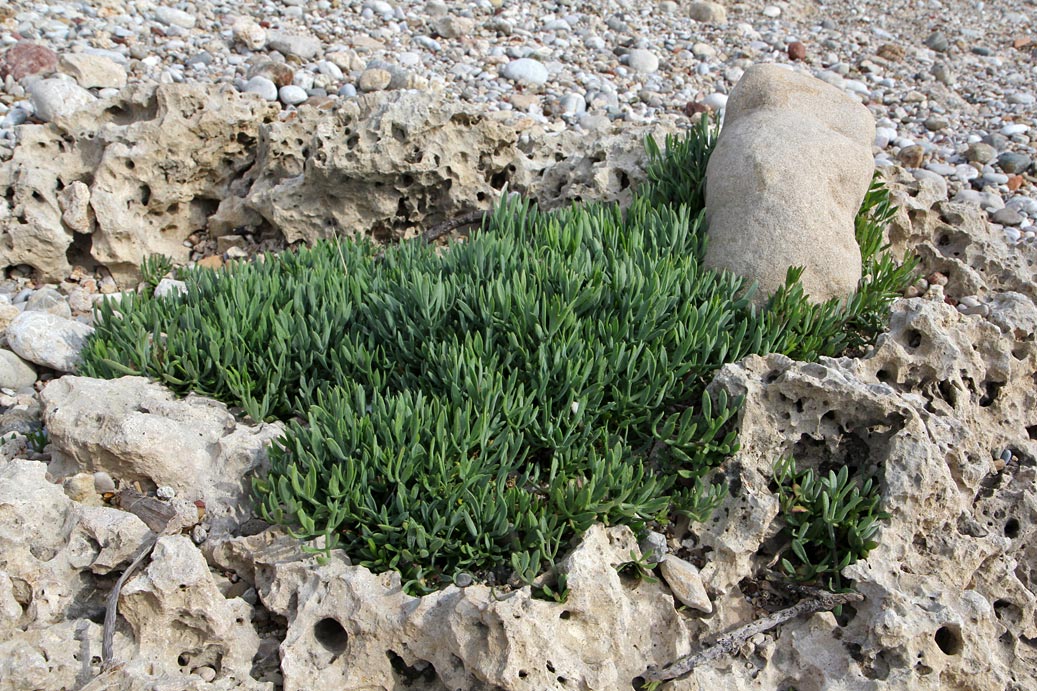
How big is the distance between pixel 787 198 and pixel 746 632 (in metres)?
2.36

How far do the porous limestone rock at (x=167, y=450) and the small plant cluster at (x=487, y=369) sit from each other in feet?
0.51

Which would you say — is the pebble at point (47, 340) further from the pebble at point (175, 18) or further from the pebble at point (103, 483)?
the pebble at point (175, 18)

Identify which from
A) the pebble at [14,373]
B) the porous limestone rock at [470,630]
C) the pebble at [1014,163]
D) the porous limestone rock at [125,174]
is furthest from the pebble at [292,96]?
the pebble at [1014,163]

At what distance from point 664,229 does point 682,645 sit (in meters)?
2.26

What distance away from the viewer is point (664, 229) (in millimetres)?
4898

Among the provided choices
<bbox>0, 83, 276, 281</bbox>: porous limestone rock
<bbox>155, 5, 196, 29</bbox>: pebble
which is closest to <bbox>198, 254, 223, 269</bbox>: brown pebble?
<bbox>0, 83, 276, 281</bbox>: porous limestone rock

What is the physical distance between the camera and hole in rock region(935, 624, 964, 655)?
11.2 feet

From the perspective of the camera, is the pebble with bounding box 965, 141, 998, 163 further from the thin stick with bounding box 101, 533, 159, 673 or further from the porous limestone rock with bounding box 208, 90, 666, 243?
the thin stick with bounding box 101, 533, 159, 673

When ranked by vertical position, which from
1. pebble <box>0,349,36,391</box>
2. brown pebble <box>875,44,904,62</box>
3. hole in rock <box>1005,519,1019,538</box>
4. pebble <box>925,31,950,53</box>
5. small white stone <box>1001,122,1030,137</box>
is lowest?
pebble <box>0,349,36,391</box>

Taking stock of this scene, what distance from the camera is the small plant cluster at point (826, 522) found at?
358 centimetres

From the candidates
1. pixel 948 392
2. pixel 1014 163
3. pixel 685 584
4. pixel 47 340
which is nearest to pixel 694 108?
pixel 1014 163

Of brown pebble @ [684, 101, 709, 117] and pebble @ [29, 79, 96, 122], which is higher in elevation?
brown pebble @ [684, 101, 709, 117]

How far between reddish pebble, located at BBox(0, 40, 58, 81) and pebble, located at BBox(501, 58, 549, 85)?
151 inches

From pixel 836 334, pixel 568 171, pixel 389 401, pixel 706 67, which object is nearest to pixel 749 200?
pixel 836 334
